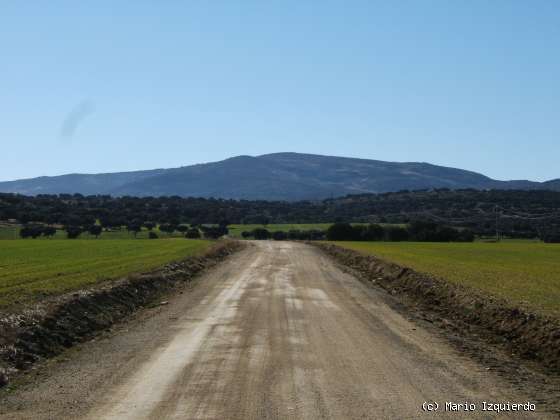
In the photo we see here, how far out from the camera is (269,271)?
1575 inches

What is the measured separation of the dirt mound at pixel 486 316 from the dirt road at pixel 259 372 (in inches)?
70.3

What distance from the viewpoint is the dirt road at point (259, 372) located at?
996 centimetres

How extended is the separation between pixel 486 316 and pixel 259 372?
10329 mm

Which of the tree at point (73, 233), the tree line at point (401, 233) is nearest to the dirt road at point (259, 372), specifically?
the tree at point (73, 233)

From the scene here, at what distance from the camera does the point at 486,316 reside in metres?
20.3

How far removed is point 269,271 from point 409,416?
100 ft

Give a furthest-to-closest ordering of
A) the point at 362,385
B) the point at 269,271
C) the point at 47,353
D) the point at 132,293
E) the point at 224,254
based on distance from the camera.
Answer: the point at 224,254 → the point at 269,271 → the point at 132,293 → the point at 47,353 → the point at 362,385

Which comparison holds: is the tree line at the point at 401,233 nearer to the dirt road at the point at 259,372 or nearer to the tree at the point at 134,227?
the tree at the point at 134,227

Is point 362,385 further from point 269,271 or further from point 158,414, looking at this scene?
point 269,271

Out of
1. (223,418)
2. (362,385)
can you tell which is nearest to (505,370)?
(362,385)

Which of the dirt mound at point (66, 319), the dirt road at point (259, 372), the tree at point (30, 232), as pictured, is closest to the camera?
the dirt road at point (259, 372)

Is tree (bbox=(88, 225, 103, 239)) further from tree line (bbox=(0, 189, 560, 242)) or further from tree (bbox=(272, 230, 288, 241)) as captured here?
tree (bbox=(272, 230, 288, 241))

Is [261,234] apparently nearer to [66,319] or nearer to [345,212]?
[345,212]

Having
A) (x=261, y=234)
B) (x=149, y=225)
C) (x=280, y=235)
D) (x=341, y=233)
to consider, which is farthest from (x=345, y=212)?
(x=341, y=233)
